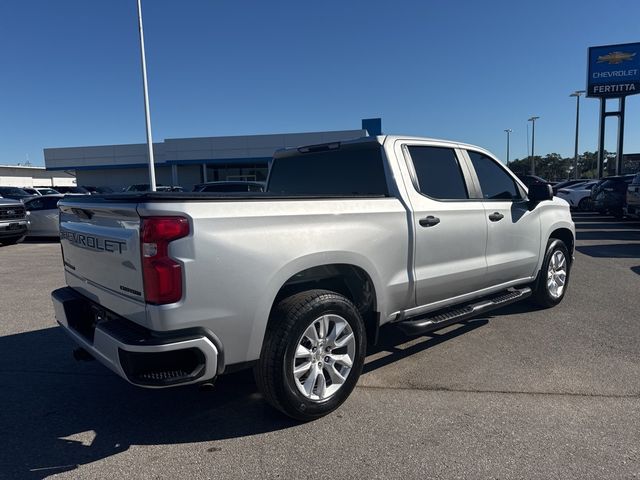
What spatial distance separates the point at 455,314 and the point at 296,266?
1814 millimetres

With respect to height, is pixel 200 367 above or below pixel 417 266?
below

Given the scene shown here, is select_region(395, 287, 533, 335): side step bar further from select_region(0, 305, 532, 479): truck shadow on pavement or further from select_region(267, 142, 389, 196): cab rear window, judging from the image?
select_region(267, 142, 389, 196): cab rear window

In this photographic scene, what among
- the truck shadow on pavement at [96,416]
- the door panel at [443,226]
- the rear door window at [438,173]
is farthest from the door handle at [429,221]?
the truck shadow on pavement at [96,416]

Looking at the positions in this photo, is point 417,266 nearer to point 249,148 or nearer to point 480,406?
point 480,406

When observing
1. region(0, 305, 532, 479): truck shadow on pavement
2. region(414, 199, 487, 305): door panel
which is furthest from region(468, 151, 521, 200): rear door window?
region(0, 305, 532, 479): truck shadow on pavement

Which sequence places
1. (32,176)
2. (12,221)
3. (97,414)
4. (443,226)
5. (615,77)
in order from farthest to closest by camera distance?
1. (32,176)
2. (615,77)
3. (12,221)
4. (443,226)
5. (97,414)

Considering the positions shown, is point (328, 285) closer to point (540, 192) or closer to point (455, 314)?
point (455, 314)

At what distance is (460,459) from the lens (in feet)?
9.21

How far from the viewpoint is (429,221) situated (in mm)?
3951

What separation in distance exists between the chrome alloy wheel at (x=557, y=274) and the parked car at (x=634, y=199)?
10.0 meters

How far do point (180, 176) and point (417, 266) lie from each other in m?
43.2

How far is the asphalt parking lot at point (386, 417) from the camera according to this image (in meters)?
2.77

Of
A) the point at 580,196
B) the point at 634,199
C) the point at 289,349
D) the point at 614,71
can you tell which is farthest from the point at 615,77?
the point at 289,349

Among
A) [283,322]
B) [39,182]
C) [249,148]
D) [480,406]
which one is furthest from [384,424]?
[39,182]
